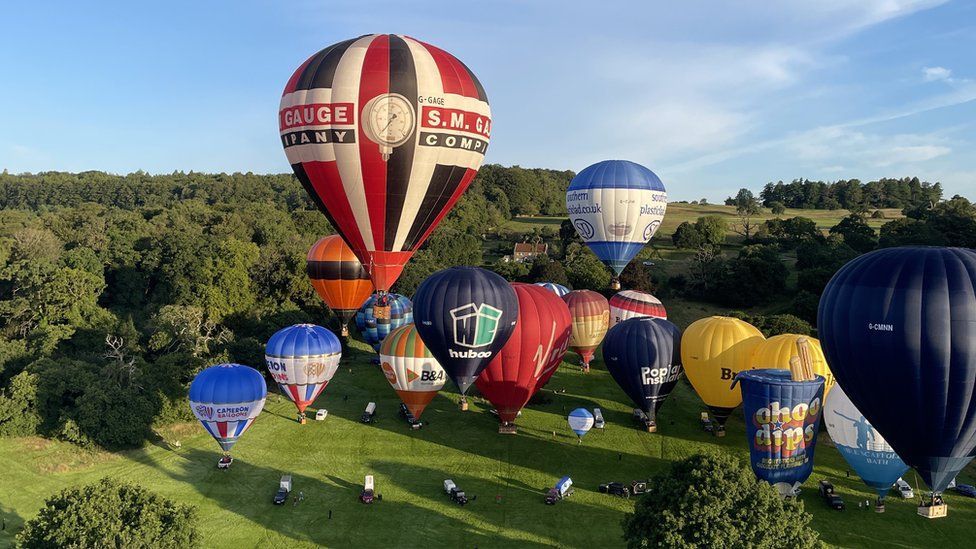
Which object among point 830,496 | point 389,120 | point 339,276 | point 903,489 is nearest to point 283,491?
point 389,120

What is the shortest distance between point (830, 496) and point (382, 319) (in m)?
25.3

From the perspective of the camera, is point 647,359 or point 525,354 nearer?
point 525,354

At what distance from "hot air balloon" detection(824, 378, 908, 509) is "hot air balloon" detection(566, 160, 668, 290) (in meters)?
17.1

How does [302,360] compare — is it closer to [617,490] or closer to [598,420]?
[598,420]

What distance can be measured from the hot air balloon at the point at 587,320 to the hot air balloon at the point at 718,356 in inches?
350

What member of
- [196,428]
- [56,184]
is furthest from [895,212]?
[56,184]

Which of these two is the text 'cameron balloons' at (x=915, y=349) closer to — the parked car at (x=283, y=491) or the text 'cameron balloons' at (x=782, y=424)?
the text 'cameron balloons' at (x=782, y=424)

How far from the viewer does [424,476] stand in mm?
27078

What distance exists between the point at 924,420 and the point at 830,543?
639cm

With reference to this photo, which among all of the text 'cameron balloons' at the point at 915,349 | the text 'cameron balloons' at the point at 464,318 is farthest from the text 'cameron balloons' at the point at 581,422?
the text 'cameron balloons' at the point at 915,349

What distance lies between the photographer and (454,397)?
36.8 metres

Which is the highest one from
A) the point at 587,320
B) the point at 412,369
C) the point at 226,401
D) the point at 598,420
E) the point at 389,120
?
the point at 389,120

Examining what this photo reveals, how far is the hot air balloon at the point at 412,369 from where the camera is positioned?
3108 cm

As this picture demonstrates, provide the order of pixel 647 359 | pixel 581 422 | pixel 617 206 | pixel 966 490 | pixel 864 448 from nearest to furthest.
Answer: pixel 864 448
pixel 966 490
pixel 581 422
pixel 647 359
pixel 617 206
